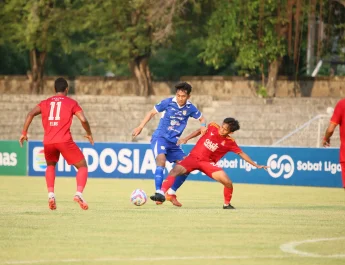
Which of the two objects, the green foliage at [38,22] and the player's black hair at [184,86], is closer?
the player's black hair at [184,86]

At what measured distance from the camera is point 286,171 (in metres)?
28.4

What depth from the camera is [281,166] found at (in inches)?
1123

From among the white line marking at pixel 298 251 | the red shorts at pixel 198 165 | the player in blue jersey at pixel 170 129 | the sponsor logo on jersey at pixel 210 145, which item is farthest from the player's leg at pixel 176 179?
the white line marking at pixel 298 251

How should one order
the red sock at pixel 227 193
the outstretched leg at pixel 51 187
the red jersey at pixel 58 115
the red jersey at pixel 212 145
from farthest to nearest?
the red jersey at pixel 212 145 < the red sock at pixel 227 193 < the outstretched leg at pixel 51 187 < the red jersey at pixel 58 115

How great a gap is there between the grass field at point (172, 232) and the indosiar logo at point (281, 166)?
6810mm

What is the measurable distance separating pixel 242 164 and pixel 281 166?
116cm

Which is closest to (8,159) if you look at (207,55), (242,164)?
(242,164)

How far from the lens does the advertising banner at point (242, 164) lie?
91.5 ft

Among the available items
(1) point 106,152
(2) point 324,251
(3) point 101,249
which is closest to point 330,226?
(2) point 324,251

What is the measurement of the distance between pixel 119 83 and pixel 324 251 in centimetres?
3628

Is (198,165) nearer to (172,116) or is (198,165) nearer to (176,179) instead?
(176,179)

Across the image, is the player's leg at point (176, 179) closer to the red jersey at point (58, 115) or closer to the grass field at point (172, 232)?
the grass field at point (172, 232)

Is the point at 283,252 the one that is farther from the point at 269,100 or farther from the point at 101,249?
the point at 269,100

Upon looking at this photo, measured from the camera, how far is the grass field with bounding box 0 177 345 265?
37.2ft
